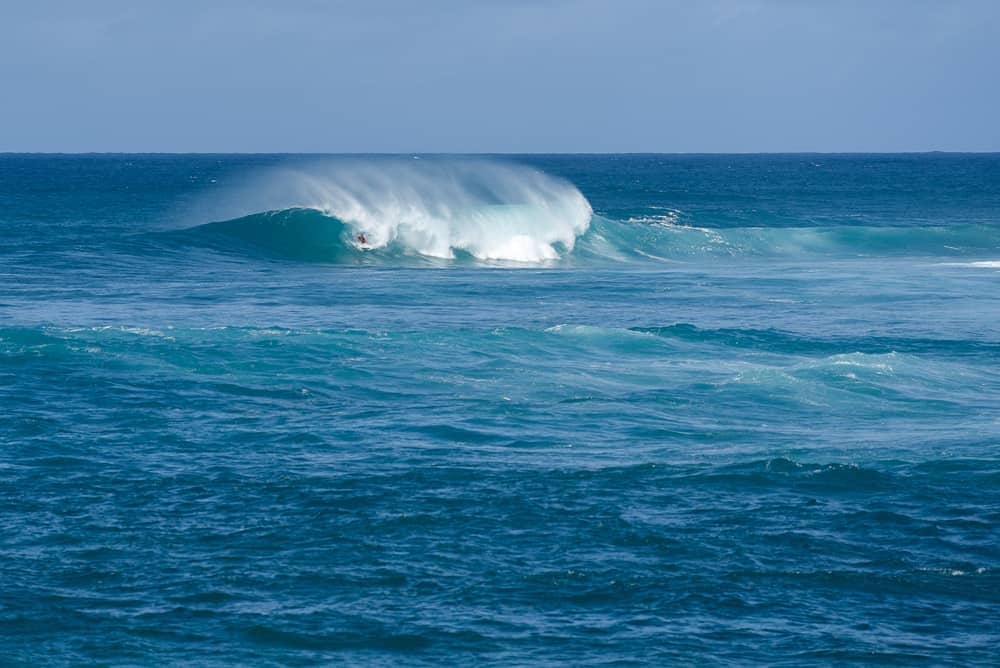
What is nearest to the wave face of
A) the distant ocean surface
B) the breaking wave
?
the breaking wave

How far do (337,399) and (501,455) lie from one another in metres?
4.27

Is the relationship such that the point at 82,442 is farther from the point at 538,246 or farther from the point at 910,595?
the point at 538,246

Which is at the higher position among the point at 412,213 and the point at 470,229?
the point at 412,213

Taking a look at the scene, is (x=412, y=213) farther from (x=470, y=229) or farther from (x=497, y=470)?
(x=497, y=470)

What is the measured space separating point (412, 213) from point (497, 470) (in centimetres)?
3438

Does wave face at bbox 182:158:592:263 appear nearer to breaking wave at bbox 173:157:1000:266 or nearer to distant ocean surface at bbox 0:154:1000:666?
breaking wave at bbox 173:157:1000:266

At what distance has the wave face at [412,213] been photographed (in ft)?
155

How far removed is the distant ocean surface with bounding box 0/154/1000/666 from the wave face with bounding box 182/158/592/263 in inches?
385

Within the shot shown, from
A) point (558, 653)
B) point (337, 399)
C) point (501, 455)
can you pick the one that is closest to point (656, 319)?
point (337, 399)

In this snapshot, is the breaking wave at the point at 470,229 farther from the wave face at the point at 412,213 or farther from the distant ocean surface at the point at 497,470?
the distant ocean surface at the point at 497,470

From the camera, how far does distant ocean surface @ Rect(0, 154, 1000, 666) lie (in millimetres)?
11438

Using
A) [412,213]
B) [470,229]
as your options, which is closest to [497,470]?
[470,229]

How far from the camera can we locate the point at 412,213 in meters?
49.8

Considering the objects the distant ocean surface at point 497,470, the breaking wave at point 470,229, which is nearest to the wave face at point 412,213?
the breaking wave at point 470,229
